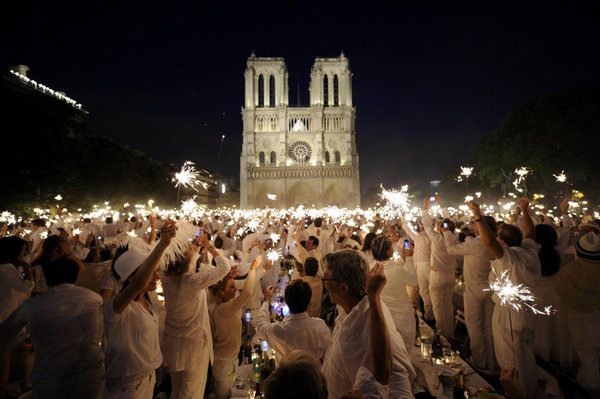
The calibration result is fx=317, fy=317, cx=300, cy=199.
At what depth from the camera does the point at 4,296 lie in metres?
3.85

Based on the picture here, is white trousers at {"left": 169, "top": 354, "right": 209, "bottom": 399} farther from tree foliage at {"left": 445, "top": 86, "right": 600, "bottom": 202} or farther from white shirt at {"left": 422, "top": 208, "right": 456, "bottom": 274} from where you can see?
tree foliage at {"left": 445, "top": 86, "right": 600, "bottom": 202}

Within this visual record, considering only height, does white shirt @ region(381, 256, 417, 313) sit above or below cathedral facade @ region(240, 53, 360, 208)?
below

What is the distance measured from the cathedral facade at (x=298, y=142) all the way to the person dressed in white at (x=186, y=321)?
50458 millimetres

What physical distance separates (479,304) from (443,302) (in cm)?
126

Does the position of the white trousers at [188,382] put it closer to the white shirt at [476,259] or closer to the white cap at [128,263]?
the white cap at [128,263]

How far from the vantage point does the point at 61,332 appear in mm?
2520

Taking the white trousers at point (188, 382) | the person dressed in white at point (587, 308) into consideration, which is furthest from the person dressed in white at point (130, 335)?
the person dressed in white at point (587, 308)

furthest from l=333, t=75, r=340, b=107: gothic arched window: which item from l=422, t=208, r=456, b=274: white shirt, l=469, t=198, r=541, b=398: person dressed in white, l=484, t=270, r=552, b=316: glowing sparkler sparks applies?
l=484, t=270, r=552, b=316: glowing sparkler sparks

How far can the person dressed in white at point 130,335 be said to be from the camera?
2357 mm

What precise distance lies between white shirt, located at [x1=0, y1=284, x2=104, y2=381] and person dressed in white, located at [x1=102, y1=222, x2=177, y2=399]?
0.28 meters

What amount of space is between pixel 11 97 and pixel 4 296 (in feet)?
58.8

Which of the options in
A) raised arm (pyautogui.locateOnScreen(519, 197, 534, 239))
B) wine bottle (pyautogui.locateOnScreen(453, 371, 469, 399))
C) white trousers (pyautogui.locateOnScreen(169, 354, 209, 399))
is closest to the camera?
wine bottle (pyautogui.locateOnScreen(453, 371, 469, 399))

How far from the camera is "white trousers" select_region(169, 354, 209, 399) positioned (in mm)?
3055

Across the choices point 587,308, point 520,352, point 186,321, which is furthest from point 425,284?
point 186,321
